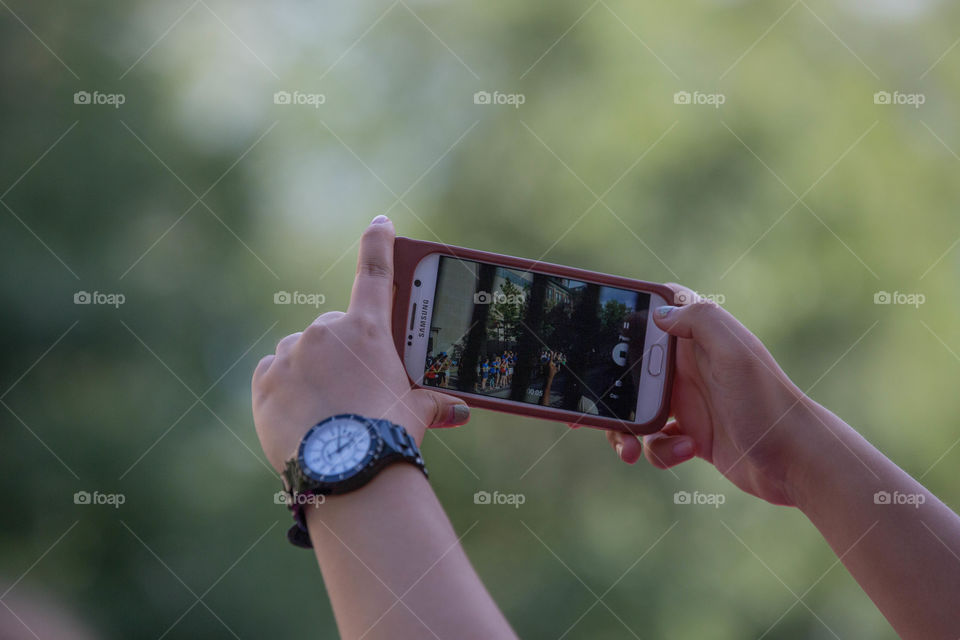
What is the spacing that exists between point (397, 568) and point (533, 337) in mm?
465

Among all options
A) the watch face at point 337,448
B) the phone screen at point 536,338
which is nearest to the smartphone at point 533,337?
the phone screen at point 536,338

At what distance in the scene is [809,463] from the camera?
0.71 m

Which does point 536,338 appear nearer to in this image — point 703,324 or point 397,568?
point 703,324

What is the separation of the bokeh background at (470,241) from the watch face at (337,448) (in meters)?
1.14

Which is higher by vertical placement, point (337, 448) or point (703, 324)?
point (703, 324)

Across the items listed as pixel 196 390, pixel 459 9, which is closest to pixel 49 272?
pixel 196 390

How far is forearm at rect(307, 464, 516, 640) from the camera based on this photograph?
1.28ft

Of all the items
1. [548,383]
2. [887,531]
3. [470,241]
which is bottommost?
[887,531]

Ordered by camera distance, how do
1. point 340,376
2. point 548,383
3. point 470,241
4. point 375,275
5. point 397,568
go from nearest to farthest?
point 397,568, point 340,376, point 375,275, point 548,383, point 470,241

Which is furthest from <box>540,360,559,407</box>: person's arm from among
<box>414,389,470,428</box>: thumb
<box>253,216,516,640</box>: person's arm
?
<box>253,216,516,640</box>: person's arm

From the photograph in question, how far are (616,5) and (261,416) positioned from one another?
5.38ft

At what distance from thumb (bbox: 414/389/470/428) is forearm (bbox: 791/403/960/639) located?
360 mm

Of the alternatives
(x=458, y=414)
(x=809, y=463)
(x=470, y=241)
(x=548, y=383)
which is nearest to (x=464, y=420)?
(x=458, y=414)

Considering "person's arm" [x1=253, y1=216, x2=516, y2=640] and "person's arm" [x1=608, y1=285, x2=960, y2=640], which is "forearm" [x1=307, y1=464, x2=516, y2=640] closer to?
"person's arm" [x1=253, y1=216, x2=516, y2=640]
